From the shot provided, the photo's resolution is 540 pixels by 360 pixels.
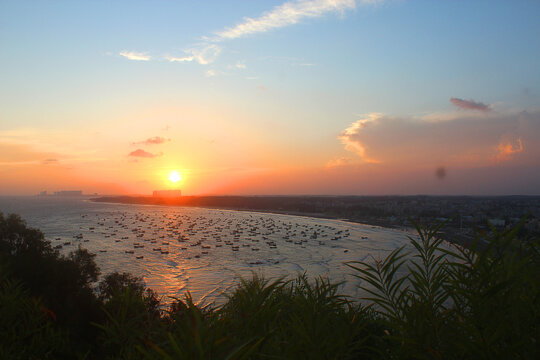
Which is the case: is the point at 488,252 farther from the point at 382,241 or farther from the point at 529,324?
the point at 382,241

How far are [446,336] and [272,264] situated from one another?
33.6 meters

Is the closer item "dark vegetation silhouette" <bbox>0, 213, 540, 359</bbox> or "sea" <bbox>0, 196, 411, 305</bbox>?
"dark vegetation silhouette" <bbox>0, 213, 540, 359</bbox>

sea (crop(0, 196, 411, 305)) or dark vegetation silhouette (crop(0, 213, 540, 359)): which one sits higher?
dark vegetation silhouette (crop(0, 213, 540, 359))

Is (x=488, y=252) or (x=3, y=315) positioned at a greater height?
(x=488, y=252)

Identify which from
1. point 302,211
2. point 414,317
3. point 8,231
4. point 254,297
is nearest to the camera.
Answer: point 414,317

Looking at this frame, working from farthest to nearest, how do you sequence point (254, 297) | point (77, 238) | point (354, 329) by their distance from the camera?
point (77, 238) → point (254, 297) → point (354, 329)

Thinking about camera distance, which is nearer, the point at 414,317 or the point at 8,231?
the point at 414,317

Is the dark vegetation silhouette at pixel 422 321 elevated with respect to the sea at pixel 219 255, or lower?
elevated

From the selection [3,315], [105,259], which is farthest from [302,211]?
[3,315]

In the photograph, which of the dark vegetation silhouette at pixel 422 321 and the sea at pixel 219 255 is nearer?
the dark vegetation silhouette at pixel 422 321

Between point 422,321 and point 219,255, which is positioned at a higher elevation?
point 422,321

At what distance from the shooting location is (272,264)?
35.2 m

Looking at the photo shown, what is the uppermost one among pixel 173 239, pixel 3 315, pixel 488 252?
pixel 488 252

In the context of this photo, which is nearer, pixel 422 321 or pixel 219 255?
pixel 422 321
